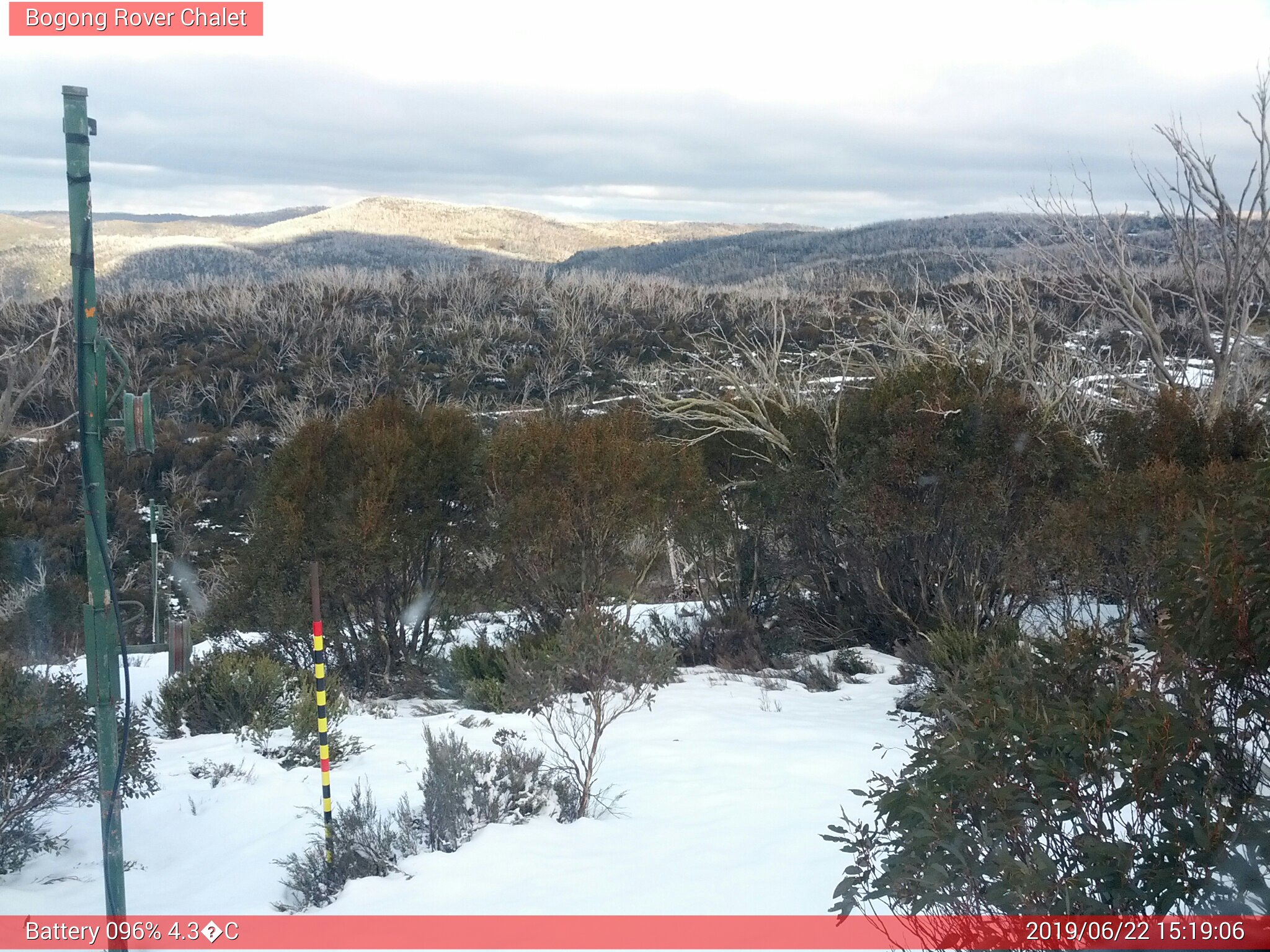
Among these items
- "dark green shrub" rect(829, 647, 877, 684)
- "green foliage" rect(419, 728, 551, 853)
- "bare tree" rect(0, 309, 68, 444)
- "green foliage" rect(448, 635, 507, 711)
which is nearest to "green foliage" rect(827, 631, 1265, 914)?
"green foliage" rect(419, 728, 551, 853)

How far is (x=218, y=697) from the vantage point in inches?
306

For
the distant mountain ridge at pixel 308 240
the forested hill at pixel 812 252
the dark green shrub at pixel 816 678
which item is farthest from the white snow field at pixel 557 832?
the forested hill at pixel 812 252

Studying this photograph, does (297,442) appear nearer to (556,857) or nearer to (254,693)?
(254,693)

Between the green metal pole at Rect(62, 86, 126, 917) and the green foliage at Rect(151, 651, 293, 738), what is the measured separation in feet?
12.4

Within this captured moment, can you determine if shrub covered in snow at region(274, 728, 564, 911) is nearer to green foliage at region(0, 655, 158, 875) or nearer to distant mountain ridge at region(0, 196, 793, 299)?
green foliage at region(0, 655, 158, 875)

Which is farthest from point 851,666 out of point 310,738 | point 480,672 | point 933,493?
point 310,738

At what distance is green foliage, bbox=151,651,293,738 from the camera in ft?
25.1

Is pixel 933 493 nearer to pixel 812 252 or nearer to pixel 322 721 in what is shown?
pixel 322 721

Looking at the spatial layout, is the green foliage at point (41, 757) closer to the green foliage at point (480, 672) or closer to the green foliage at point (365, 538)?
the green foliage at point (480, 672)

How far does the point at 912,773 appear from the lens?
10.5ft

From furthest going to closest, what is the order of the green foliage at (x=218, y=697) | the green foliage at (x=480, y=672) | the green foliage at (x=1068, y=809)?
the green foliage at (x=480, y=672)
the green foliage at (x=218, y=697)
the green foliage at (x=1068, y=809)

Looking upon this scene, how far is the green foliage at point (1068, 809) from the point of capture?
2.34m

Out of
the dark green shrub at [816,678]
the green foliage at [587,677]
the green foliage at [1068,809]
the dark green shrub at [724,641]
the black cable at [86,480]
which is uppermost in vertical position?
the black cable at [86,480]

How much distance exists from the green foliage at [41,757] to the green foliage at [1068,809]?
13.8 feet
